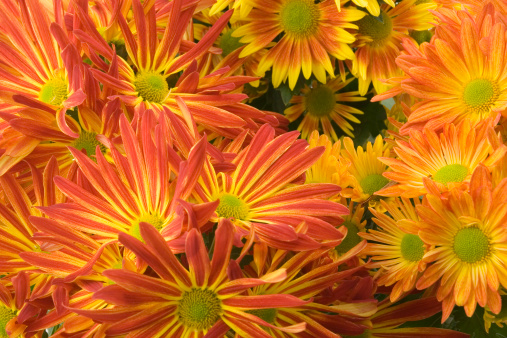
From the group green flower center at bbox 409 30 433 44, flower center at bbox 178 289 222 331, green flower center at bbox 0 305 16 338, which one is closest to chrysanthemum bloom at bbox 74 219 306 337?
flower center at bbox 178 289 222 331

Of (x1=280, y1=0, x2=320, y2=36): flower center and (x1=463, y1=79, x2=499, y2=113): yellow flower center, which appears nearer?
(x1=463, y1=79, x2=499, y2=113): yellow flower center

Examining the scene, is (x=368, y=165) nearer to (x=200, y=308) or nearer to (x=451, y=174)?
(x=451, y=174)

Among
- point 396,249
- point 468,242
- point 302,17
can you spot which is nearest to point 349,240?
point 396,249

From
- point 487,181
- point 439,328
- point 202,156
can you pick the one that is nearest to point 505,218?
point 487,181

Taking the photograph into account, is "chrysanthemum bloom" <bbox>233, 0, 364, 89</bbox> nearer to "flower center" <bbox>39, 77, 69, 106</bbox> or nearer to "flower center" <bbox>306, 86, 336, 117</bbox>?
"flower center" <bbox>306, 86, 336, 117</bbox>

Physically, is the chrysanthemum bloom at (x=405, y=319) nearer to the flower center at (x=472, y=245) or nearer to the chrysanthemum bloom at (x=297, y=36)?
the flower center at (x=472, y=245)

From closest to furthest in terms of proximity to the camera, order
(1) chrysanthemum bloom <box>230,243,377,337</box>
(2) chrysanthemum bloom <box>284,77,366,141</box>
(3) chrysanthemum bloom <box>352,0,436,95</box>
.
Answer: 1. (1) chrysanthemum bloom <box>230,243,377,337</box>
2. (3) chrysanthemum bloom <box>352,0,436,95</box>
3. (2) chrysanthemum bloom <box>284,77,366,141</box>

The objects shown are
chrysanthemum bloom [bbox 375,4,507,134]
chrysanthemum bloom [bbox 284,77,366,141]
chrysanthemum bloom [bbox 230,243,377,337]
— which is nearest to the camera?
chrysanthemum bloom [bbox 230,243,377,337]
